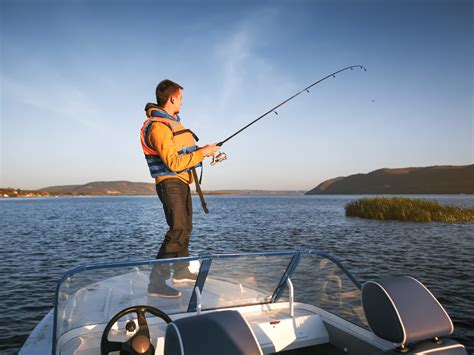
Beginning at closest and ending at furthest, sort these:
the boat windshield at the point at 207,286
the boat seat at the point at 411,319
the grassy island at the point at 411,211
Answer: the boat seat at the point at 411,319 → the boat windshield at the point at 207,286 → the grassy island at the point at 411,211

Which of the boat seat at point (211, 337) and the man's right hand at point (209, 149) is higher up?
the man's right hand at point (209, 149)

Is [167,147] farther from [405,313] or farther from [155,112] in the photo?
[405,313]

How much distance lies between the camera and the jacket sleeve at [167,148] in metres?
4.25

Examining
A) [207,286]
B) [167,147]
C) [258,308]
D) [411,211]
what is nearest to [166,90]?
[167,147]

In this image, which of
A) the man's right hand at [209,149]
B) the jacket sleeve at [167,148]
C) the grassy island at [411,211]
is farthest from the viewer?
the grassy island at [411,211]

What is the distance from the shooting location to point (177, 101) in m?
4.69

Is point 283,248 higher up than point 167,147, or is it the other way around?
point 167,147

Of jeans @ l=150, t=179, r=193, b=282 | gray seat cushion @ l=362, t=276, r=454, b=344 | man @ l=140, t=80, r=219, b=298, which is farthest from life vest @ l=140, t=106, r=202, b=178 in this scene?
gray seat cushion @ l=362, t=276, r=454, b=344

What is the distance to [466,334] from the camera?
Answer: 7.98 metres

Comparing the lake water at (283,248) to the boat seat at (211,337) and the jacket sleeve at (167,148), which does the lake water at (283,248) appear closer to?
the jacket sleeve at (167,148)

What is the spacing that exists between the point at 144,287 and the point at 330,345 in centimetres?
172

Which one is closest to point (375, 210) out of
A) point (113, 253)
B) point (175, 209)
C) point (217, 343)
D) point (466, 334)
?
point (113, 253)

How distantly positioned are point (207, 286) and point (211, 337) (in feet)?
5.37

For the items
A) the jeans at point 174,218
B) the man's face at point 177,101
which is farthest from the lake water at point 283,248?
the man's face at point 177,101
